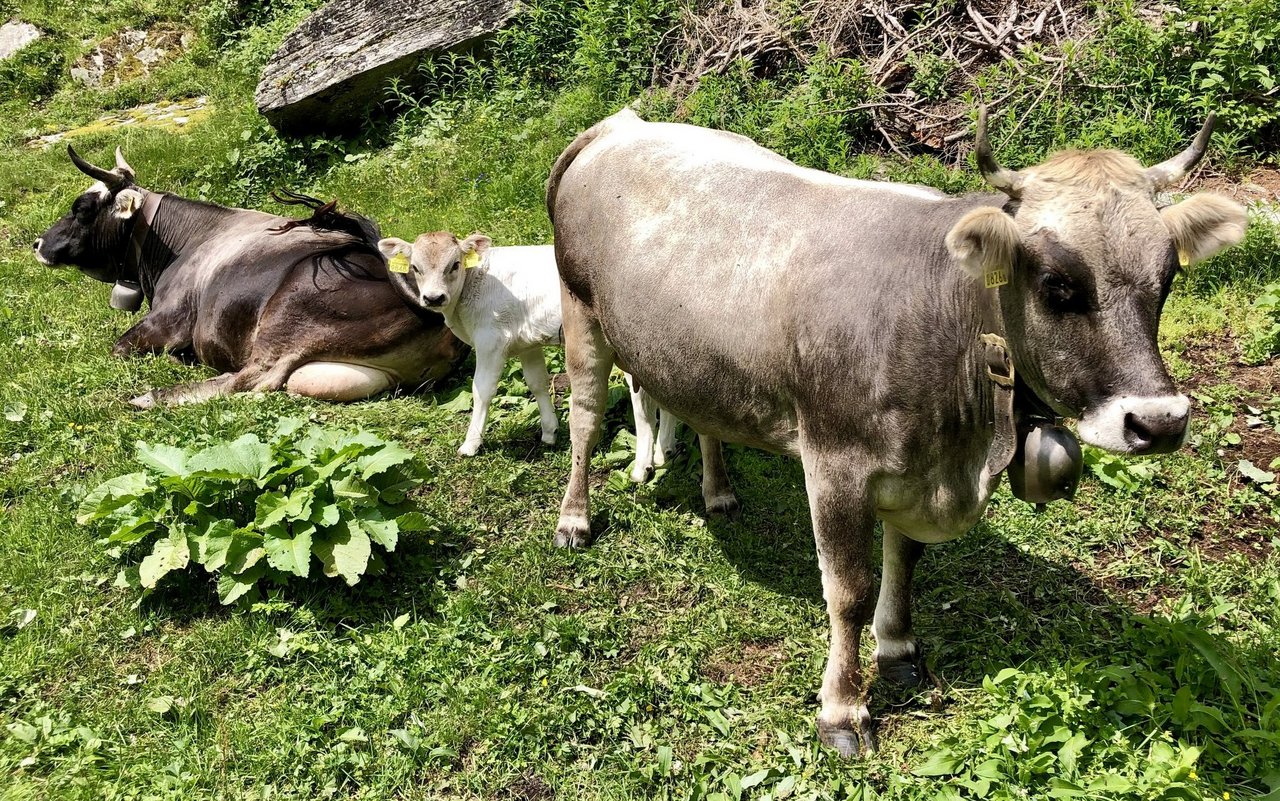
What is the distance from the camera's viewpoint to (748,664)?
15.1ft

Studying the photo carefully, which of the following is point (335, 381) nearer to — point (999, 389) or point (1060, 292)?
point (999, 389)

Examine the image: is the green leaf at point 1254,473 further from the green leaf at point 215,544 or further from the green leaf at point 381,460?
the green leaf at point 215,544

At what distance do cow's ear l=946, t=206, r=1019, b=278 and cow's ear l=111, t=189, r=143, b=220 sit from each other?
7833 millimetres

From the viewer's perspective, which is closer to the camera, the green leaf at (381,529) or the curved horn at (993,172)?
the curved horn at (993,172)

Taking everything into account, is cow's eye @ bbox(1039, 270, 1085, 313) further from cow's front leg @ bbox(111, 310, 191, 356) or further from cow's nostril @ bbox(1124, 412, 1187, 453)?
cow's front leg @ bbox(111, 310, 191, 356)

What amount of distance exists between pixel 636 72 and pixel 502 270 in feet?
13.7

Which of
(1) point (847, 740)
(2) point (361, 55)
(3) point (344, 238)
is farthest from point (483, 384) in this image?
(2) point (361, 55)

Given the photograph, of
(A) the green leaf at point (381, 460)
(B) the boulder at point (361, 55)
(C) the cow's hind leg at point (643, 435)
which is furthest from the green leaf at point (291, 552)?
(B) the boulder at point (361, 55)

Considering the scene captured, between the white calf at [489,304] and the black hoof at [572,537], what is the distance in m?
1.12

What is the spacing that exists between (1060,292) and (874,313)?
690mm

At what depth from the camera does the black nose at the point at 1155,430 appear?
2.98 meters

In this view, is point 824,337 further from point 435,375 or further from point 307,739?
point 435,375

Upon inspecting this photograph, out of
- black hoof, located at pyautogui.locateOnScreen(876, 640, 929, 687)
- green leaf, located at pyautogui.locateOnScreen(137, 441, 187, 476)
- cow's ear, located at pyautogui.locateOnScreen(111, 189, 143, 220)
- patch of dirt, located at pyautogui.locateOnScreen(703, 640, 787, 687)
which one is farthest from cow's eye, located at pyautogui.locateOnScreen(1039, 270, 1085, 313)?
cow's ear, located at pyautogui.locateOnScreen(111, 189, 143, 220)

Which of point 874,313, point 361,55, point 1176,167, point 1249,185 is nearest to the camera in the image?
point 1176,167
